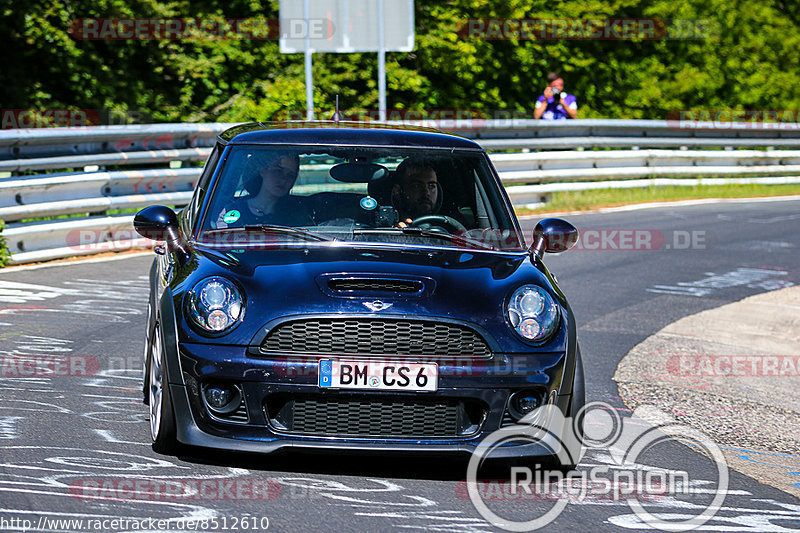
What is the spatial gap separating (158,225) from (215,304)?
→ 98 centimetres

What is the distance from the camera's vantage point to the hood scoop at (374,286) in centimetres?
511

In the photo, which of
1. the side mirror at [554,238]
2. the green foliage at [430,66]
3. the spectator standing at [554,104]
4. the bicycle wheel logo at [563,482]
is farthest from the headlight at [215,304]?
the green foliage at [430,66]

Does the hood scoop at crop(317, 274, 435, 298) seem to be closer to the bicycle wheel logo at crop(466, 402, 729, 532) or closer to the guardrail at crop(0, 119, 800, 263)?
the bicycle wheel logo at crop(466, 402, 729, 532)

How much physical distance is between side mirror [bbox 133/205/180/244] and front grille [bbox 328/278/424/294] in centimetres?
119

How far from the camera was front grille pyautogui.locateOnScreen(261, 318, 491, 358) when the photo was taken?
16.4 ft

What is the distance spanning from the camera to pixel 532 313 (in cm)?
528

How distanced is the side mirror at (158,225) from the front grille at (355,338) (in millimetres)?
1227

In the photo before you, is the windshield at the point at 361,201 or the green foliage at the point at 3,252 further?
the green foliage at the point at 3,252

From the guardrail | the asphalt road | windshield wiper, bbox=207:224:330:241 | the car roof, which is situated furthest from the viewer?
the guardrail

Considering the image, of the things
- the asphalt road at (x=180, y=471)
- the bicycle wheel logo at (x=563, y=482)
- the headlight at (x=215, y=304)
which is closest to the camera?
the asphalt road at (x=180, y=471)

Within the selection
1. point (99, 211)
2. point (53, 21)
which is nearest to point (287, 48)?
point (53, 21)

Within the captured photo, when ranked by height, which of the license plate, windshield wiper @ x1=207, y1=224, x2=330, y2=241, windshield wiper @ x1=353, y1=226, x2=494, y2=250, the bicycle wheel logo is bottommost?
the bicycle wheel logo

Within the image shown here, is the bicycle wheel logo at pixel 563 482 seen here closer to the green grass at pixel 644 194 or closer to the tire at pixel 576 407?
the tire at pixel 576 407

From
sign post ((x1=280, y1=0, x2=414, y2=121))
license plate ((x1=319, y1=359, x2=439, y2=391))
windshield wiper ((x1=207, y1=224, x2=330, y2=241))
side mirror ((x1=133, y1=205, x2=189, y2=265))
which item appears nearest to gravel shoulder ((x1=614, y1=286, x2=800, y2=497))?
license plate ((x1=319, y1=359, x2=439, y2=391))
